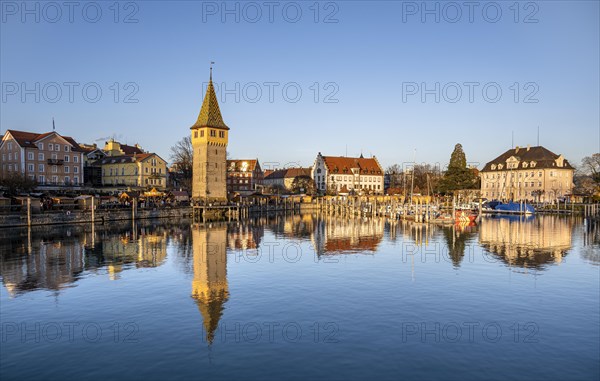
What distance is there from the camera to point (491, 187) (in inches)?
3878

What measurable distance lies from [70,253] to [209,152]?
40.0 m

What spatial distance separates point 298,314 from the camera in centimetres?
1692

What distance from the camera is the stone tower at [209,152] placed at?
6925 cm

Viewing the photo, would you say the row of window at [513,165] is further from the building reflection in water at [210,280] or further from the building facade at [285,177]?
the building reflection in water at [210,280]

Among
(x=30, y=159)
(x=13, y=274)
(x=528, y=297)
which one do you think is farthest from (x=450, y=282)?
(x=30, y=159)

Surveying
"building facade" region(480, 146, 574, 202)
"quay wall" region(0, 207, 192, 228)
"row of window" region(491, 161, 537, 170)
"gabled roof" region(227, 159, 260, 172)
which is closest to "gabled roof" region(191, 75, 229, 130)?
"quay wall" region(0, 207, 192, 228)

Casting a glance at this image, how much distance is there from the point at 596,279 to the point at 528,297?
6979 millimetres

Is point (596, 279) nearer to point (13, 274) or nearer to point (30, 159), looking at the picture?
point (13, 274)

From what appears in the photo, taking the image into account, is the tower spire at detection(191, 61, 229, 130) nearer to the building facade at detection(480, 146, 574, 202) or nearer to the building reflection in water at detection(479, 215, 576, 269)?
the building reflection in water at detection(479, 215, 576, 269)

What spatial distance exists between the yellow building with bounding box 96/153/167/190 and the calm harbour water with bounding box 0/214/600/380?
51493 mm

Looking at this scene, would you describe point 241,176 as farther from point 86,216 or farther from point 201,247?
point 201,247

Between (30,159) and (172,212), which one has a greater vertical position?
(30,159)

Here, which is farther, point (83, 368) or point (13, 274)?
point (13, 274)

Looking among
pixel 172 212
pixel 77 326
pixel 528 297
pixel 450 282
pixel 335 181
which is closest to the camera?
pixel 77 326
